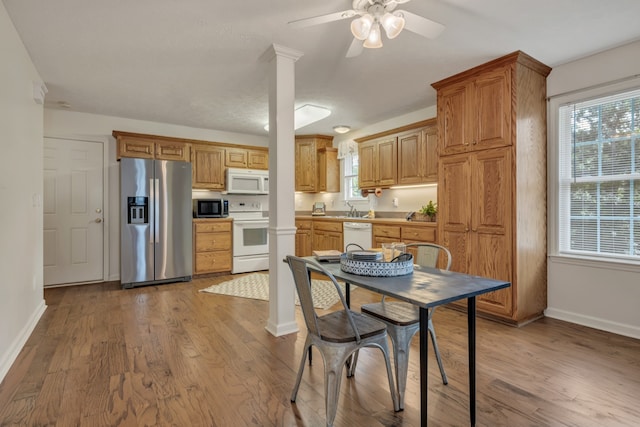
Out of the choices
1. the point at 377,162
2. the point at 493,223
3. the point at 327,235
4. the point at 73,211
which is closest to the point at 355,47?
the point at 493,223

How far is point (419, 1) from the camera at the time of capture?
7.30 feet

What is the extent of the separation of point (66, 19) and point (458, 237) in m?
3.76

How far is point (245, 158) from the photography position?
5781mm

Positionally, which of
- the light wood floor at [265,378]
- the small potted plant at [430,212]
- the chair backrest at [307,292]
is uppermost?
the small potted plant at [430,212]

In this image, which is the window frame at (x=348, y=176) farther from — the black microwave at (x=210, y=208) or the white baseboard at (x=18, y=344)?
the white baseboard at (x=18, y=344)

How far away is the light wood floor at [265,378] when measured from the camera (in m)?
1.74

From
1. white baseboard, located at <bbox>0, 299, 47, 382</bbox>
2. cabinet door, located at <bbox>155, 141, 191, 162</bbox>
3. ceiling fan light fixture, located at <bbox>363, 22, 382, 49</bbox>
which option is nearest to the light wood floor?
white baseboard, located at <bbox>0, 299, 47, 382</bbox>

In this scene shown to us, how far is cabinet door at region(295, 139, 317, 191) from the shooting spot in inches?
238

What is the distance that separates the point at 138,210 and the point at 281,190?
2791mm

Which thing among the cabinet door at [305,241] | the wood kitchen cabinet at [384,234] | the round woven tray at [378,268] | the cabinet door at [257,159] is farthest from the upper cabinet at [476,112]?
the cabinet door at [257,159]

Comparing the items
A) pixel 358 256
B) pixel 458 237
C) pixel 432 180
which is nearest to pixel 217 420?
pixel 358 256

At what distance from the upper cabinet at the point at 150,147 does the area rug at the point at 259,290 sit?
82.0 inches

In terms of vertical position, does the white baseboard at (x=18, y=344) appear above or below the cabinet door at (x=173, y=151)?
below

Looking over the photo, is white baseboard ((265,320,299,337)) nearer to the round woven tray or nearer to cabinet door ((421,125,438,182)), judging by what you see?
the round woven tray
